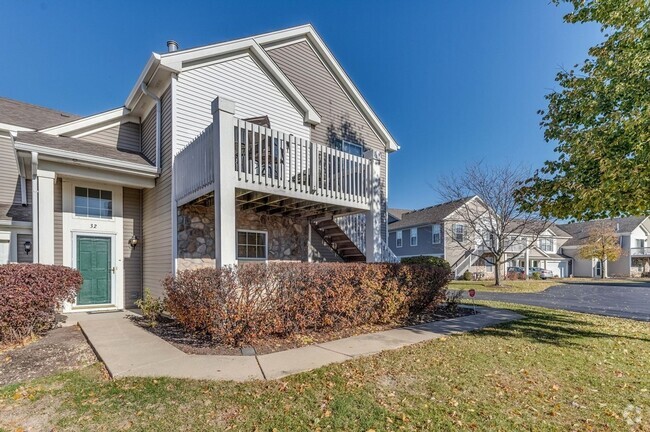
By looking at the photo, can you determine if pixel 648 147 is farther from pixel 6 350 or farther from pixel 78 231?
pixel 78 231

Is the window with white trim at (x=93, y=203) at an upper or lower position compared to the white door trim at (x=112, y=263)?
upper

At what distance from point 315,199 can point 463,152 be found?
16.1m

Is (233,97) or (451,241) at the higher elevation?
(233,97)

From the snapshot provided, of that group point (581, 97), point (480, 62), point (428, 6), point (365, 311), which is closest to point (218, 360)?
point (365, 311)

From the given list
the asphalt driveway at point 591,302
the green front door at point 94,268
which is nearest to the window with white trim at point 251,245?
the green front door at point 94,268

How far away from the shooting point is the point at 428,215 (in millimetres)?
30562

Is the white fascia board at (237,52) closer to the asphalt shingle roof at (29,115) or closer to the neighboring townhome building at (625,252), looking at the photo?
the asphalt shingle roof at (29,115)

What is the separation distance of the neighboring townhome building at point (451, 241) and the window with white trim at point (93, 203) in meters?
21.8

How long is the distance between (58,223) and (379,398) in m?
9.40

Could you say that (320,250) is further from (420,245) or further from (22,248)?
(420,245)

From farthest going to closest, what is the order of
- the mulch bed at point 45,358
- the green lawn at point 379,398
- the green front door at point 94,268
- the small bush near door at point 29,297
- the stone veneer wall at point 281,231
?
the stone veneer wall at point 281,231 → the green front door at point 94,268 → the small bush near door at point 29,297 → the mulch bed at point 45,358 → the green lawn at point 379,398

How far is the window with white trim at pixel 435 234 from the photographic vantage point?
29094 mm

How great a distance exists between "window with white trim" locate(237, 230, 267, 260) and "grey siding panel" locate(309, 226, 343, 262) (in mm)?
1850

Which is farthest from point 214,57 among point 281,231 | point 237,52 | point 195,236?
point 281,231
